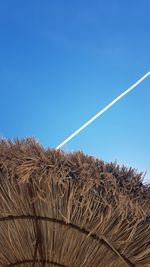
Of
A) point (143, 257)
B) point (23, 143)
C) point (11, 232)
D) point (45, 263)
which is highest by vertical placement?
point (23, 143)

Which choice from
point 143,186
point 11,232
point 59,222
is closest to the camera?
point 143,186

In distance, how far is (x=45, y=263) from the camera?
1749mm

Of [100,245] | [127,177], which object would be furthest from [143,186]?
[100,245]

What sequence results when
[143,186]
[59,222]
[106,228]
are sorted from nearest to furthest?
[143,186]
[106,228]
[59,222]

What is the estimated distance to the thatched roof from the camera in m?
1.37

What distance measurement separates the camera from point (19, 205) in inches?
63.1

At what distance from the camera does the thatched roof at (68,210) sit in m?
1.37

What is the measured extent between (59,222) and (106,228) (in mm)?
184

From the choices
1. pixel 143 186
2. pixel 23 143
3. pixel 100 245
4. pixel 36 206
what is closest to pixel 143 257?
pixel 100 245

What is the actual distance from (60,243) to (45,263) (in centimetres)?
13

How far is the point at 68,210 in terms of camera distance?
1.48m

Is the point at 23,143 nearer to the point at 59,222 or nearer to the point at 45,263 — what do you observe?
the point at 59,222

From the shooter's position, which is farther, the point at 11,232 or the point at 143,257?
the point at 11,232

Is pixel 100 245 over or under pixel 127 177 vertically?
under
